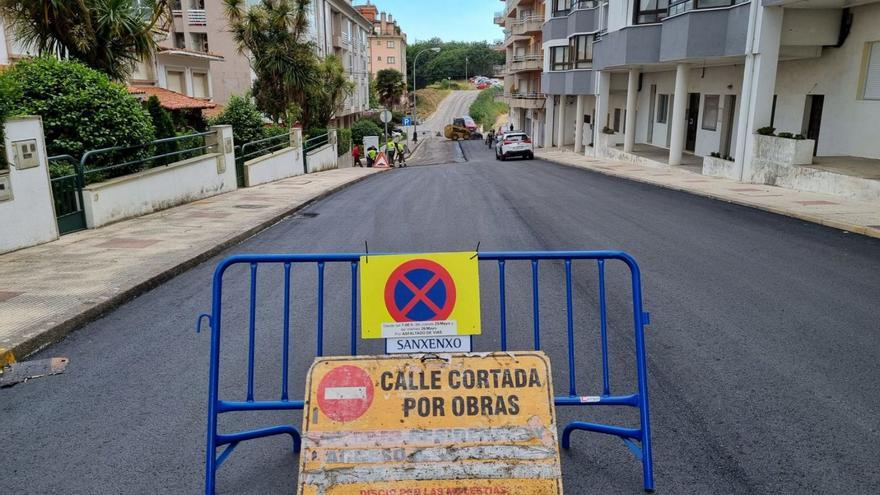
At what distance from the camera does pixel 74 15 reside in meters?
14.0

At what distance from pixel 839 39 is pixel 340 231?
599 inches

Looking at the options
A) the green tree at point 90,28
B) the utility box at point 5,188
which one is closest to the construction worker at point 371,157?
the green tree at point 90,28

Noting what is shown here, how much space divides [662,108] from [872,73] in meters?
15.5

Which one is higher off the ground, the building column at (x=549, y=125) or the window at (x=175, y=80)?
the window at (x=175, y=80)

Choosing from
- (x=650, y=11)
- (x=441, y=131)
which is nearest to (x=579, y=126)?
(x=650, y=11)

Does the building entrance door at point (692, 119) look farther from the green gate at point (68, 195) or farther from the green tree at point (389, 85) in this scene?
the green tree at point (389, 85)

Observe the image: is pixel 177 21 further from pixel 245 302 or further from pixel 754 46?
pixel 245 302

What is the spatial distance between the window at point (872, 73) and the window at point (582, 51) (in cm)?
2331

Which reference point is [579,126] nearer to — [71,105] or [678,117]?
[678,117]

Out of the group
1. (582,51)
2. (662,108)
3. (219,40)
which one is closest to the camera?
(662,108)

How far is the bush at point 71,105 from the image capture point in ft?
37.9

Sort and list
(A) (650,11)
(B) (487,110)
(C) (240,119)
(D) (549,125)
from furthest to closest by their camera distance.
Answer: (B) (487,110) < (D) (549,125) < (A) (650,11) < (C) (240,119)

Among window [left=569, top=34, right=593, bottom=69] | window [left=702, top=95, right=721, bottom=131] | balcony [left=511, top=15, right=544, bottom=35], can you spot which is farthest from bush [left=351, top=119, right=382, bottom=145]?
window [left=702, top=95, right=721, bottom=131]

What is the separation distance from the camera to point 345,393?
11.2 ft
